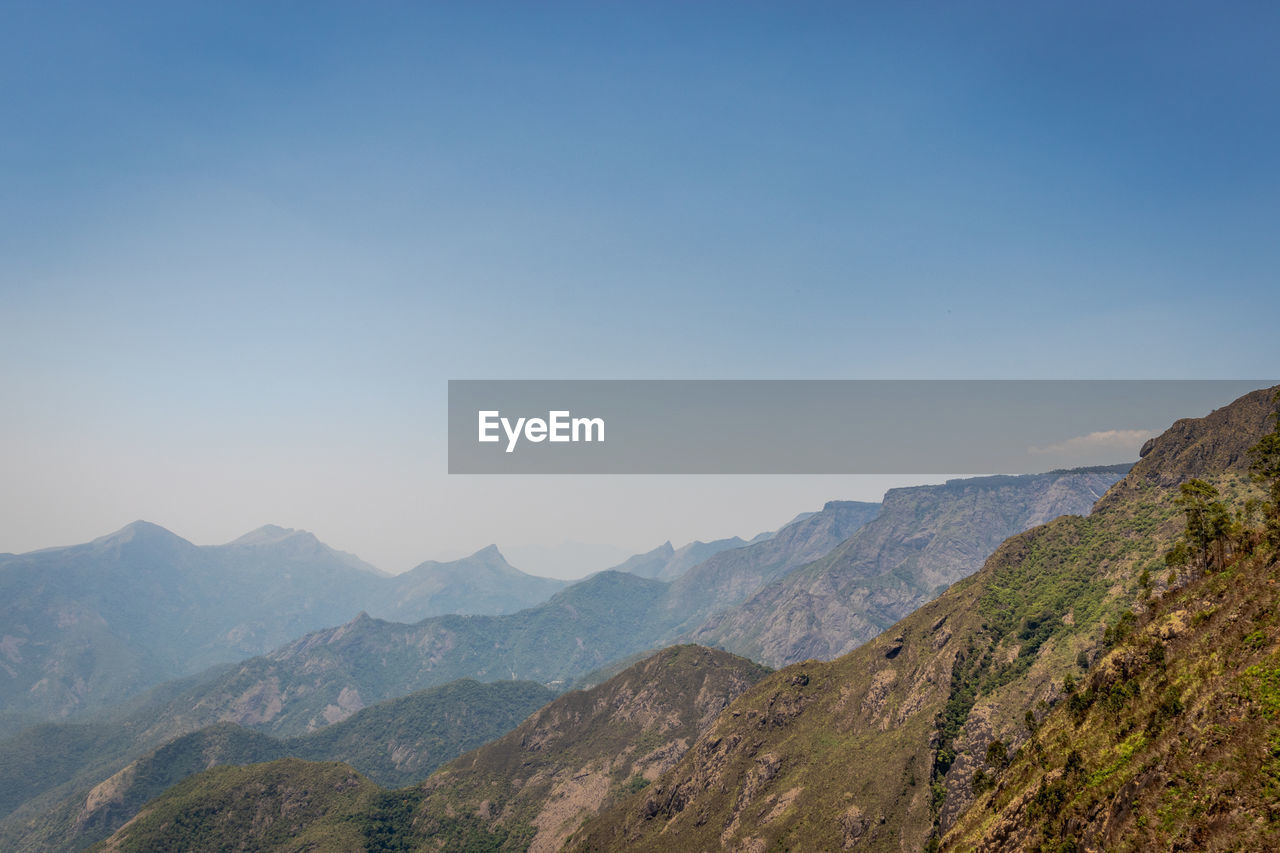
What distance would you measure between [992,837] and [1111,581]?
14695 centimetres

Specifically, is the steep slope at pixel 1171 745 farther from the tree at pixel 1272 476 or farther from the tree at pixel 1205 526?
the tree at pixel 1205 526

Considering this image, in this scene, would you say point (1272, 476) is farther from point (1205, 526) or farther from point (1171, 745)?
point (1171, 745)

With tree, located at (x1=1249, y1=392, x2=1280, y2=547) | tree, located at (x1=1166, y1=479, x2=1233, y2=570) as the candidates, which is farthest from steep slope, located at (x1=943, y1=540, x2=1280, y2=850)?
tree, located at (x1=1166, y1=479, x2=1233, y2=570)

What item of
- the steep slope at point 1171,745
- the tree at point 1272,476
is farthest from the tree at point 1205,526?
the steep slope at point 1171,745

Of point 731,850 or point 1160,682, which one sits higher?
point 1160,682

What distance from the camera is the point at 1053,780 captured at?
76750 millimetres

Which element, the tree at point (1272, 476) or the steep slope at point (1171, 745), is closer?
the steep slope at point (1171, 745)

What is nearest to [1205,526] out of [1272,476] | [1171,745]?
[1272,476]

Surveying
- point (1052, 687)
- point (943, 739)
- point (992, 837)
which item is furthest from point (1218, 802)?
point (943, 739)

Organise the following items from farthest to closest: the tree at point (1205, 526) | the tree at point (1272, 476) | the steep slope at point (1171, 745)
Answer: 1. the tree at point (1205, 526)
2. the tree at point (1272, 476)
3. the steep slope at point (1171, 745)

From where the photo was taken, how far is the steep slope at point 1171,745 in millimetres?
50469

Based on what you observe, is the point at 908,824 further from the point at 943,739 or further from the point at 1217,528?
the point at 1217,528

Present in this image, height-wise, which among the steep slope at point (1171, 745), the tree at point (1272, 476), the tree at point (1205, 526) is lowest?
the steep slope at point (1171, 745)

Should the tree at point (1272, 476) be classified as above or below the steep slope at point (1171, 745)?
above
